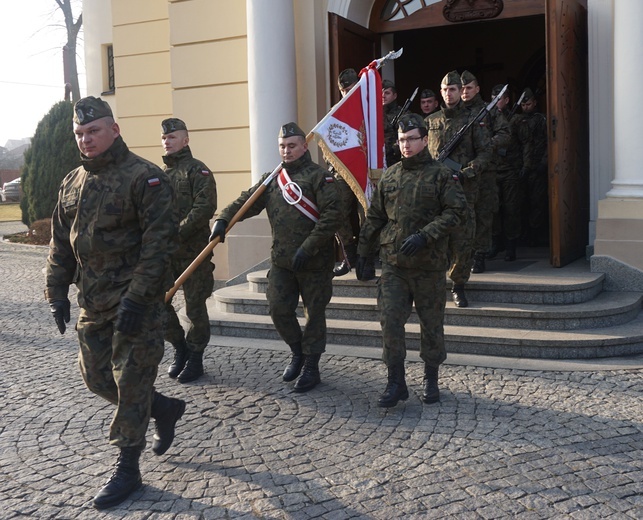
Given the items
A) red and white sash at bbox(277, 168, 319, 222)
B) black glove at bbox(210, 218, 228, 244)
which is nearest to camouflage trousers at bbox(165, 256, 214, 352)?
black glove at bbox(210, 218, 228, 244)

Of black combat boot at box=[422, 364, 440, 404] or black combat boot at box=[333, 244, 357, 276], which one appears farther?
black combat boot at box=[333, 244, 357, 276]

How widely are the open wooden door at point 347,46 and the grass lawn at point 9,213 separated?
1974cm

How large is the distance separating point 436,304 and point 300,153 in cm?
144

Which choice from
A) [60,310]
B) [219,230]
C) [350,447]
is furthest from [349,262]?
[60,310]

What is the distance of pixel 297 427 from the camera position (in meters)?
4.67

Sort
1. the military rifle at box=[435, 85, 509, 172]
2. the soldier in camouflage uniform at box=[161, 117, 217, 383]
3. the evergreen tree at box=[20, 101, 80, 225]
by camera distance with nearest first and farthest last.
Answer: the soldier in camouflage uniform at box=[161, 117, 217, 383] < the military rifle at box=[435, 85, 509, 172] < the evergreen tree at box=[20, 101, 80, 225]

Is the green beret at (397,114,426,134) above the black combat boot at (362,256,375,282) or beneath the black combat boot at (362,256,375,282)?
above

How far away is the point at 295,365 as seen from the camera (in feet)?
18.5

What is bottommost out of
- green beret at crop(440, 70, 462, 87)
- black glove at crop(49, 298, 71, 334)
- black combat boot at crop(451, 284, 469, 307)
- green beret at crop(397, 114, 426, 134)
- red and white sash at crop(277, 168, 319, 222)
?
black combat boot at crop(451, 284, 469, 307)

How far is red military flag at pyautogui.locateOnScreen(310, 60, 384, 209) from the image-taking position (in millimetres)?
6004

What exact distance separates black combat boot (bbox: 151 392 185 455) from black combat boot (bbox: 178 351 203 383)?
1.45 m

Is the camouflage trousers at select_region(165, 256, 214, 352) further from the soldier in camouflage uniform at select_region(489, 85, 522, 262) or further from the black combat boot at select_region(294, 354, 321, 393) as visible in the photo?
the soldier in camouflage uniform at select_region(489, 85, 522, 262)

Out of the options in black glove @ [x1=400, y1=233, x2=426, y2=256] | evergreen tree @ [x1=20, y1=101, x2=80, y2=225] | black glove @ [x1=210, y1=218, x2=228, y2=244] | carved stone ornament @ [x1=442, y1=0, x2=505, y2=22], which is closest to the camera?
black glove @ [x1=400, y1=233, x2=426, y2=256]

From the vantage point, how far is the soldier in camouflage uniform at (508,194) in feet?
28.3
